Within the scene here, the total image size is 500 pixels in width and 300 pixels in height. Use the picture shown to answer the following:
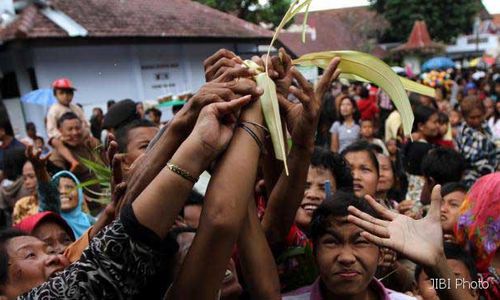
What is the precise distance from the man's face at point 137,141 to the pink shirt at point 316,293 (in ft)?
3.84

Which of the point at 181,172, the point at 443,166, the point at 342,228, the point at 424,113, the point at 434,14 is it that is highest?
the point at 434,14

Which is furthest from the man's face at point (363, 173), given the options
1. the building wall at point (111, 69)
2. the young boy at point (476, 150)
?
the building wall at point (111, 69)

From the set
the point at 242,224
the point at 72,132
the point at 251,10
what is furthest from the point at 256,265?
the point at 251,10

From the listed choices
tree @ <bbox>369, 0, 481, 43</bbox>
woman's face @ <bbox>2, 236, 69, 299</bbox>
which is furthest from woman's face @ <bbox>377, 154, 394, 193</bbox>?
tree @ <bbox>369, 0, 481, 43</bbox>

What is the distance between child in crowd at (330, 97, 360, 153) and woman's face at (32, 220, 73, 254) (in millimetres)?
4336

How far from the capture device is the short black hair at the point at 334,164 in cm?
264

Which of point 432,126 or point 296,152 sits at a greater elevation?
point 296,152

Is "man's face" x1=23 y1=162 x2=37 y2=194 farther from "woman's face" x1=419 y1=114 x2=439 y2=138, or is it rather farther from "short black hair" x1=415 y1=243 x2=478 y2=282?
"woman's face" x1=419 y1=114 x2=439 y2=138

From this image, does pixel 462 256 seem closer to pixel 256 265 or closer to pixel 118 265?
pixel 256 265

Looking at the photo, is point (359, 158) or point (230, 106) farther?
point (359, 158)

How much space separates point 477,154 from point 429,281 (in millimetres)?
2508

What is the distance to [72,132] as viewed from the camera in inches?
172

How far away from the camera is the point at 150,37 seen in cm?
1234

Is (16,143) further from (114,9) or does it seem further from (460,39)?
(460,39)
